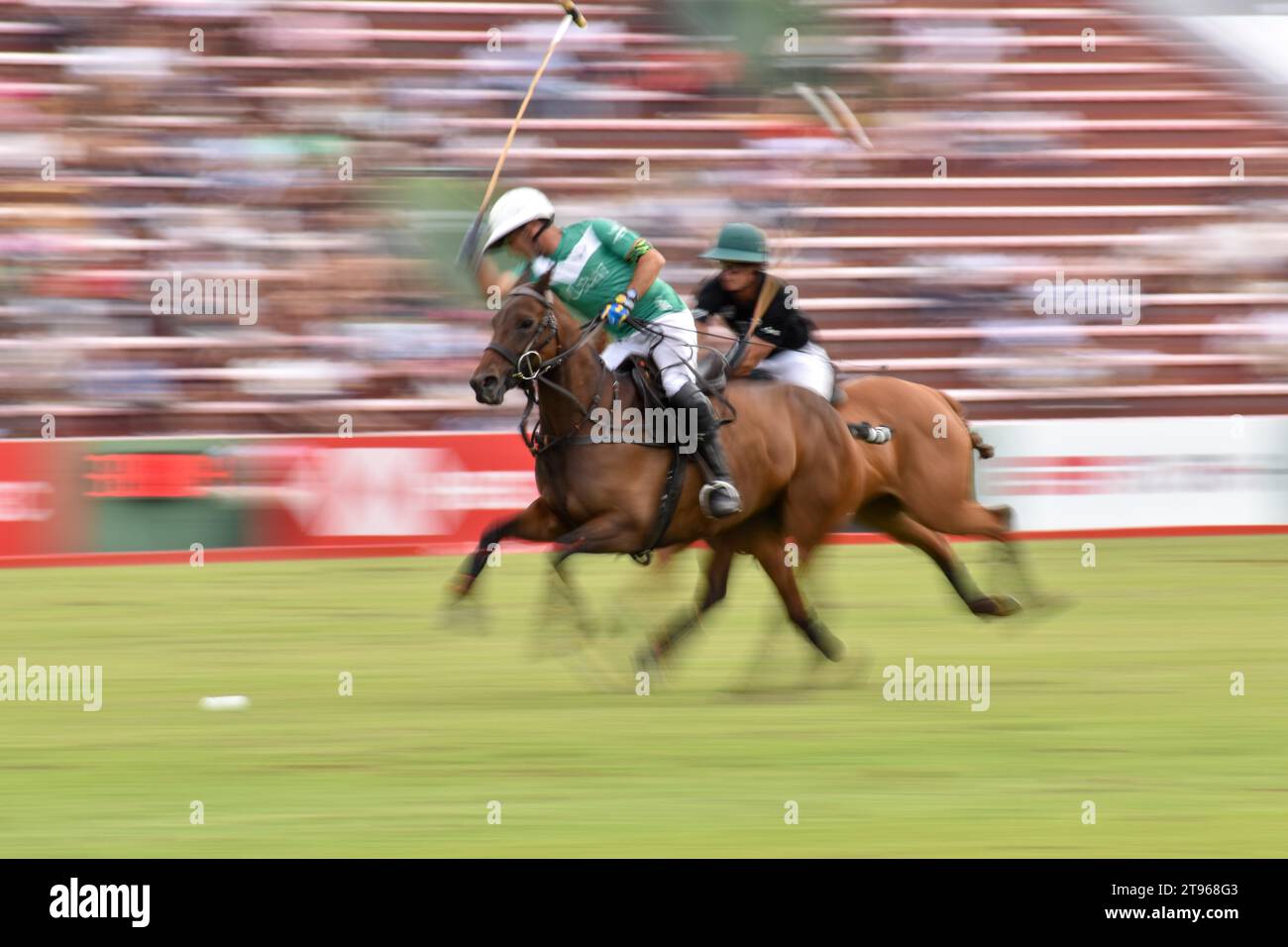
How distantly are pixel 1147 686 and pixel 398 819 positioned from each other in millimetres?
4657

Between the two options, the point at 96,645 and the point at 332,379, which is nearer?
the point at 96,645

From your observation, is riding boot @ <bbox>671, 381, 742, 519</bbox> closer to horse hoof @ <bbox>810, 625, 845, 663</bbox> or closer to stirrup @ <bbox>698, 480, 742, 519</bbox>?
stirrup @ <bbox>698, 480, 742, 519</bbox>

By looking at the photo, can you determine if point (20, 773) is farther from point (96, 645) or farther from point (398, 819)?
point (96, 645)

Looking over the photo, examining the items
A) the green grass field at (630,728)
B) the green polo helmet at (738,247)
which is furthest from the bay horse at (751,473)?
the green polo helmet at (738,247)

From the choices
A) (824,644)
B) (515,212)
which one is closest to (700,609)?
(824,644)

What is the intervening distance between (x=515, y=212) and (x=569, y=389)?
3.01ft

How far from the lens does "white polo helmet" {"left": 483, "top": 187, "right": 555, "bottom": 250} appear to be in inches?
372

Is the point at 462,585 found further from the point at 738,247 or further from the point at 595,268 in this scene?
the point at 738,247

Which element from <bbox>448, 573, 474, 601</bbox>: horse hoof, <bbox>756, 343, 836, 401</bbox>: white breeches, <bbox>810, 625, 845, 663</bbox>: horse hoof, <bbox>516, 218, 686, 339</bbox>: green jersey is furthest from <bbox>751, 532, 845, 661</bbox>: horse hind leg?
<bbox>448, 573, 474, 601</bbox>: horse hoof

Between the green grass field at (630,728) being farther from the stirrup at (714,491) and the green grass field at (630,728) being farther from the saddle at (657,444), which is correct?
the stirrup at (714,491)

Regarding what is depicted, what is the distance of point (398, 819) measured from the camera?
6.95m

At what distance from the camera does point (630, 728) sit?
8797 millimetres

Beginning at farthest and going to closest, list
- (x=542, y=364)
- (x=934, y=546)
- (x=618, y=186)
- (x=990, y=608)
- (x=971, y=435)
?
(x=618, y=186)
(x=971, y=435)
(x=934, y=546)
(x=990, y=608)
(x=542, y=364)

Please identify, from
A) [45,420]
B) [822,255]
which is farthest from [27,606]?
[822,255]
